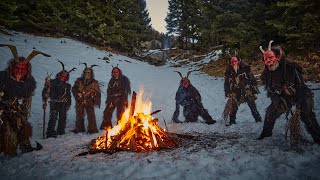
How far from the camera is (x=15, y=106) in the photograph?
6.24 meters

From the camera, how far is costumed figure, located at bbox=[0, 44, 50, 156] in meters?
5.89

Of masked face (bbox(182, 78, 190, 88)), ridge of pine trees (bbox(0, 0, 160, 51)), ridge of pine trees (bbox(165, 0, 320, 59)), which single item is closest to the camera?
masked face (bbox(182, 78, 190, 88))

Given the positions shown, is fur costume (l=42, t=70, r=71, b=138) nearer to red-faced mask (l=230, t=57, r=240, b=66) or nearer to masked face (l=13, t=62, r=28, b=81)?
masked face (l=13, t=62, r=28, b=81)

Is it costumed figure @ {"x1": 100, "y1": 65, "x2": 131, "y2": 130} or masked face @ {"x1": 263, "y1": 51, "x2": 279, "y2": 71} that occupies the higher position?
masked face @ {"x1": 263, "y1": 51, "x2": 279, "y2": 71}

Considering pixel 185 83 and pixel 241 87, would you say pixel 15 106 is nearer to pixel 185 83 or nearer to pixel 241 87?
pixel 185 83

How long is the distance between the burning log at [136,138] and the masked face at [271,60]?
288 cm

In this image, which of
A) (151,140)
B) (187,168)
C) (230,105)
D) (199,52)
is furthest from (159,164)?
(199,52)

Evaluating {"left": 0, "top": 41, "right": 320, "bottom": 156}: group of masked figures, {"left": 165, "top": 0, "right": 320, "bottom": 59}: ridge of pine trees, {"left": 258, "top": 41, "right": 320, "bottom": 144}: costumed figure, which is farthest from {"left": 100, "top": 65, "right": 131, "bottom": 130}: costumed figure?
{"left": 165, "top": 0, "right": 320, "bottom": 59}: ridge of pine trees

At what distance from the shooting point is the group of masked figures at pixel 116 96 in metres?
5.64

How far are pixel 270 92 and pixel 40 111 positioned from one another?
344 inches

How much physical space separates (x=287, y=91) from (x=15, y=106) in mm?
6436

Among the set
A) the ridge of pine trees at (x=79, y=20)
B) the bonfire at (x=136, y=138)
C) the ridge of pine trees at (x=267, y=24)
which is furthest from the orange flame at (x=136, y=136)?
the ridge of pine trees at (x=79, y=20)

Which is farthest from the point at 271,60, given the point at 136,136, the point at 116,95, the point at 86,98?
the point at 86,98

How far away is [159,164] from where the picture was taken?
16.0ft
